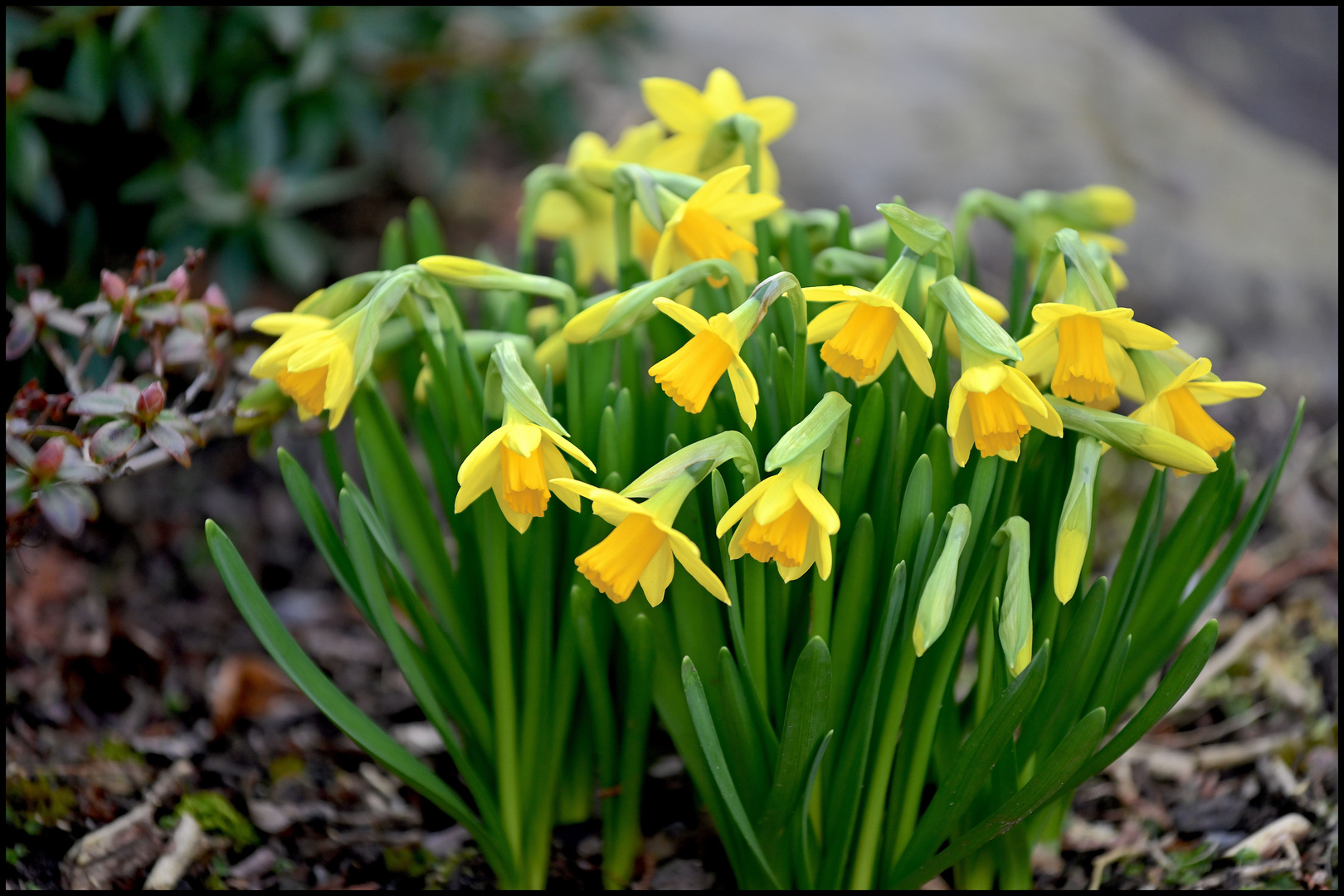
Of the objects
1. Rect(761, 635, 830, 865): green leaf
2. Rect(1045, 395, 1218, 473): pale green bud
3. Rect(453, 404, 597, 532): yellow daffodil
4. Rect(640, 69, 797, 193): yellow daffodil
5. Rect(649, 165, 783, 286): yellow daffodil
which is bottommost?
Rect(761, 635, 830, 865): green leaf

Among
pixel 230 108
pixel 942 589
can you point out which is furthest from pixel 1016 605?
pixel 230 108

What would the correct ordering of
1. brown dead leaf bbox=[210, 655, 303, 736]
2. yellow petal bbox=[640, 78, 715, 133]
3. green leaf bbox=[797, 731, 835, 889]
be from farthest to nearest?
brown dead leaf bbox=[210, 655, 303, 736] < yellow petal bbox=[640, 78, 715, 133] < green leaf bbox=[797, 731, 835, 889]

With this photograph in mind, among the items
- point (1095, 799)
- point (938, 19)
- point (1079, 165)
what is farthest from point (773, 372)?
point (938, 19)

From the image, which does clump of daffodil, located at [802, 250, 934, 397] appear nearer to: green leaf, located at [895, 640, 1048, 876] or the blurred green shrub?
green leaf, located at [895, 640, 1048, 876]

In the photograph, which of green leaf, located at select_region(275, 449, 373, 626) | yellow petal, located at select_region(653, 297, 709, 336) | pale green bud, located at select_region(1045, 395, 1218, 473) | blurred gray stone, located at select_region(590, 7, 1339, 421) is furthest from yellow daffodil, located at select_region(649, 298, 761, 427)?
blurred gray stone, located at select_region(590, 7, 1339, 421)

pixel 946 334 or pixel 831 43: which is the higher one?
pixel 831 43

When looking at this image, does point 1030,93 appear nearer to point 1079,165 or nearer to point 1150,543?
point 1079,165
